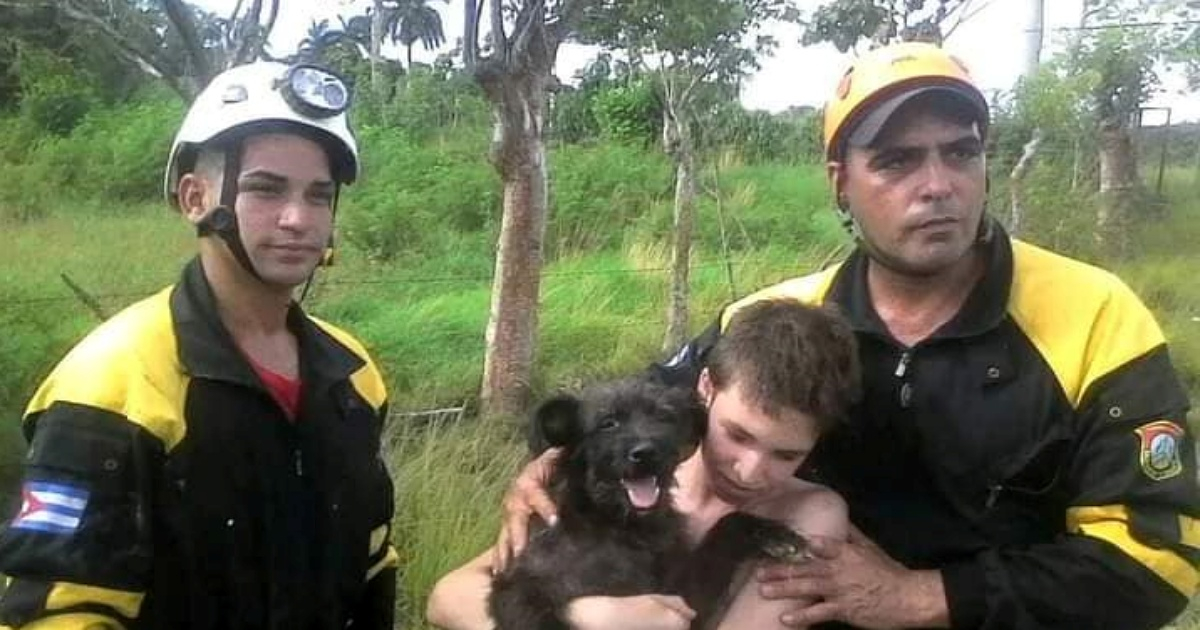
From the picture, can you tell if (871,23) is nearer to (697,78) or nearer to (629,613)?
(697,78)

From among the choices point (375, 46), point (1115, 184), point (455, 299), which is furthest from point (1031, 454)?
point (375, 46)

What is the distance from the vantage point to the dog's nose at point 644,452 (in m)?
2.89

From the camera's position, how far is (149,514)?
2848mm

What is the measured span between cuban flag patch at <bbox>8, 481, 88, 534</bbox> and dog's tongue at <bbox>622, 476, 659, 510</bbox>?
1103 mm

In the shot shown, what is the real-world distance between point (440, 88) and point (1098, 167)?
717 cm

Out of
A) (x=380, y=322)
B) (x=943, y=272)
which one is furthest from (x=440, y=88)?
(x=943, y=272)

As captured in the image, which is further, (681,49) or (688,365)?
(681,49)

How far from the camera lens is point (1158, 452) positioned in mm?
2961

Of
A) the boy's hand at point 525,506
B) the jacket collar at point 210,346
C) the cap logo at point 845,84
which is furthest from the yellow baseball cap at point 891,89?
the jacket collar at point 210,346

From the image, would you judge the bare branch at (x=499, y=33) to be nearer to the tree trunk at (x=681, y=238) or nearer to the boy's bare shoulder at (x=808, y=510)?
the tree trunk at (x=681, y=238)

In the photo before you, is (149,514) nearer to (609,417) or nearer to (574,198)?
(609,417)

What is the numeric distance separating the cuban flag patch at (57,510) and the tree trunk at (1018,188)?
1084 centimetres

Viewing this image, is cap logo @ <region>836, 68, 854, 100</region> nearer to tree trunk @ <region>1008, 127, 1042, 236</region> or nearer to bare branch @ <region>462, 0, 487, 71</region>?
bare branch @ <region>462, 0, 487, 71</region>

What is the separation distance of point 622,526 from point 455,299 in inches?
346
